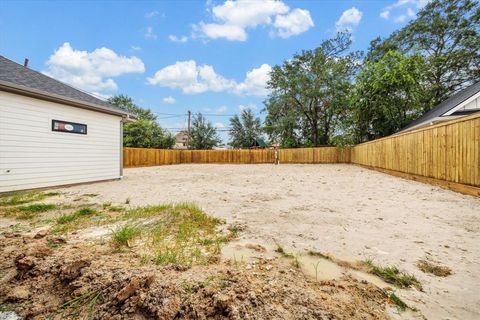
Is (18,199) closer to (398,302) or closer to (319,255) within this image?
(319,255)

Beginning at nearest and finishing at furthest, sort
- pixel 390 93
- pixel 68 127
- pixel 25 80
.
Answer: pixel 25 80
pixel 68 127
pixel 390 93

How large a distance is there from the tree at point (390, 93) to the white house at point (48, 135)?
1480cm

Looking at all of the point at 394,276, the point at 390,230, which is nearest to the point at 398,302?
the point at 394,276

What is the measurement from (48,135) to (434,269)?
8.05 metres

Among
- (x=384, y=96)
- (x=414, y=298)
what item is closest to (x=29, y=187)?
(x=414, y=298)

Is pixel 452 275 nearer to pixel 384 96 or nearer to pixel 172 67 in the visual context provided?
pixel 384 96

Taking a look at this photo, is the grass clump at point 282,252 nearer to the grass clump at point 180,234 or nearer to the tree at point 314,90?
the grass clump at point 180,234

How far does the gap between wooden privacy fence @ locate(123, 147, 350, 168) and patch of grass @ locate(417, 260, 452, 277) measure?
1607cm

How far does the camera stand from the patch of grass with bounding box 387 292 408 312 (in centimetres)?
119

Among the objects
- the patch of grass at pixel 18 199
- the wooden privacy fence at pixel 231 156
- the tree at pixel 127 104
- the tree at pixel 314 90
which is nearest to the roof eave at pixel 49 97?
the patch of grass at pixel 18 199

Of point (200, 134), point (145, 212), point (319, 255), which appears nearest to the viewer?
point (319, 255)

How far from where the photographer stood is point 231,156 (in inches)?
816

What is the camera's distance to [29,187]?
17.9 feet

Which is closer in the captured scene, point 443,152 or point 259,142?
point 443,152
